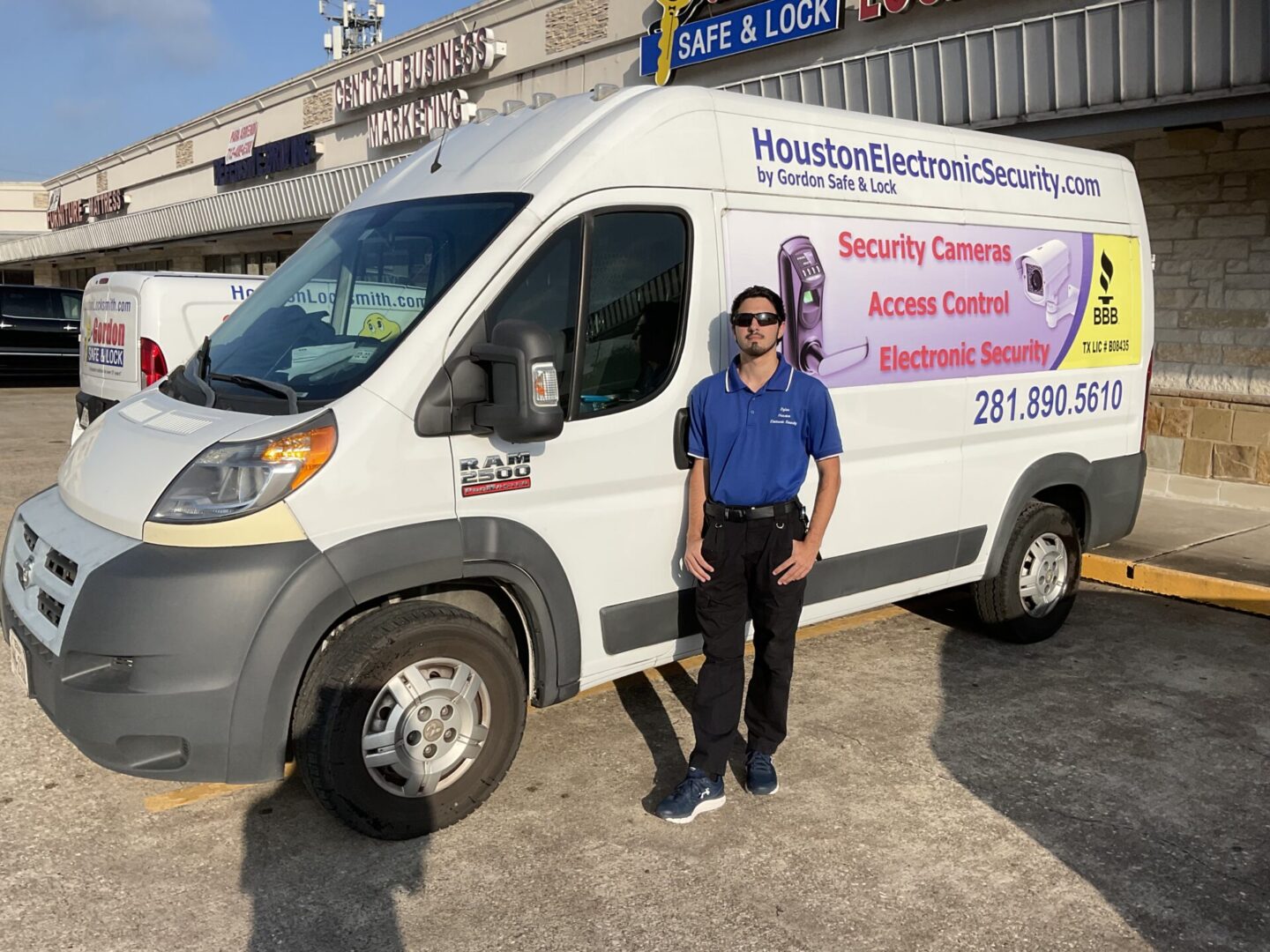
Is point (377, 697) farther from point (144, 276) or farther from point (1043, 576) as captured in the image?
point (144, 276)

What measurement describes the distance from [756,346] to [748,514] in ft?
1.85

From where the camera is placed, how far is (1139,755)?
4355mm

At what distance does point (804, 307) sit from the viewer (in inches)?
169

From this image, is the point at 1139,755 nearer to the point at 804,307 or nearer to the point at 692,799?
the point at 692,799

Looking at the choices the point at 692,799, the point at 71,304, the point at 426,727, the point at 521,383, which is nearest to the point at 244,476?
the point at 521,383

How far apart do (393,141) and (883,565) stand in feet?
57.8

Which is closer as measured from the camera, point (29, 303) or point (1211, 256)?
point (1211, 256)

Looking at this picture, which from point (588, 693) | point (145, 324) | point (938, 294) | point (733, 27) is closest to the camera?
point (938, 294)

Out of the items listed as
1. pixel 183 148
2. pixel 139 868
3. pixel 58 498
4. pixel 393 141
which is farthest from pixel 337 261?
pixel 183 148

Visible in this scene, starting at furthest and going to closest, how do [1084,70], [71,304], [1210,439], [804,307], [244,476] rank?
[71,304] → [1210,439] → [1084,70] → [804,307] → [244,476]

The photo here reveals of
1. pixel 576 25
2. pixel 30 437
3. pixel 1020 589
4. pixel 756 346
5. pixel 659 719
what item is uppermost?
pixel 576 25

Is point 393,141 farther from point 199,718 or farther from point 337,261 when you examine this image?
point 199,718

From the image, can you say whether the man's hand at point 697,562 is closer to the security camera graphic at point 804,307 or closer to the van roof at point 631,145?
the security camera graphic at point 804,307

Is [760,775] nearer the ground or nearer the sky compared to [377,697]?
nearer the ground
